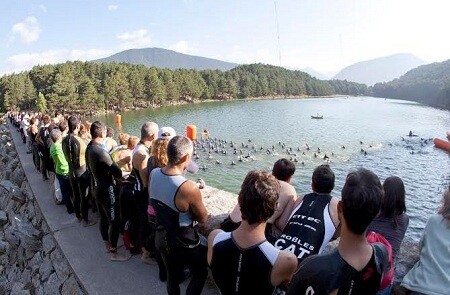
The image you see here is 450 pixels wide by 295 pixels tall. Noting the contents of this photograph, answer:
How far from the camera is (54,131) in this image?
7004 mm

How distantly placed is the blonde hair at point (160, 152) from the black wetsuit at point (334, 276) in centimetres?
225

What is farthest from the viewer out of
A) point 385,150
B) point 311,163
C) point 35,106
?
point 35,106

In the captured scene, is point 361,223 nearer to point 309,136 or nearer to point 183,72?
point 309,136

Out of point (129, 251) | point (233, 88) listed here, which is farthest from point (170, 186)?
point (233, 88)

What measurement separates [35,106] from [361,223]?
8799 cm

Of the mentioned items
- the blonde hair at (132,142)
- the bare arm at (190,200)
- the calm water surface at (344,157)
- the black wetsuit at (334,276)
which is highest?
the blonde hair at (132,142)

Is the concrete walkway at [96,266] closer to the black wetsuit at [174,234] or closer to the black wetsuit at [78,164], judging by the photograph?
the black wetsuit at [78,164]

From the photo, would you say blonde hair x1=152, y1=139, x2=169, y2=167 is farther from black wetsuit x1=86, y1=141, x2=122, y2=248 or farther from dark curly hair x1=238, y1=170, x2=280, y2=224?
dark curly hair x1=238, y1=170, x2=280, y2=224

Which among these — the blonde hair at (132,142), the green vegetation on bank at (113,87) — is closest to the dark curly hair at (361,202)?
the blonde hair at (132,142)

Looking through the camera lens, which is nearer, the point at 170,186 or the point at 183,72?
the point at 170,186

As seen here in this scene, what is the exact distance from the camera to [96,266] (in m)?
4.87

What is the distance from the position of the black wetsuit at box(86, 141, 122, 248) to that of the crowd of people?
0.01m

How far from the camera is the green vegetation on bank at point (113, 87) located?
76250 mm

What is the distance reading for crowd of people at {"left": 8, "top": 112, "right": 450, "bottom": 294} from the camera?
6.38 feet
